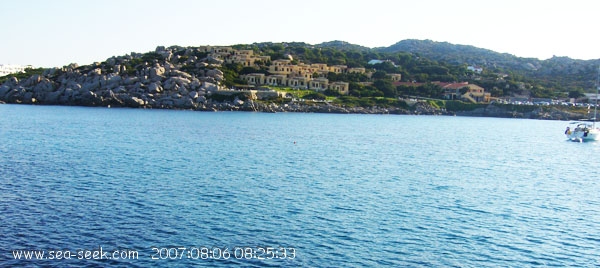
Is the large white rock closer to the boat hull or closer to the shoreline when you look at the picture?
the shoreline

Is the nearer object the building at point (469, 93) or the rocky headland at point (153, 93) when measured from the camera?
the rocky headland at point (153, 93)

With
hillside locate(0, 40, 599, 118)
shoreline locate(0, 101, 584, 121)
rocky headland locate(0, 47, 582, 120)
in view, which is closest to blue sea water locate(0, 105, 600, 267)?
shoreline locate(0, 101, 584, 121)

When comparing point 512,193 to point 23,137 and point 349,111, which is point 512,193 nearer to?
point 23,137

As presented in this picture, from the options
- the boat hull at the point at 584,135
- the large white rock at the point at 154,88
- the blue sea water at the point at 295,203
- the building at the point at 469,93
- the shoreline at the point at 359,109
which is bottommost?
the blue sea water at the point at 295,203

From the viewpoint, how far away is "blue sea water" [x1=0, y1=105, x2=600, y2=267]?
24.0m

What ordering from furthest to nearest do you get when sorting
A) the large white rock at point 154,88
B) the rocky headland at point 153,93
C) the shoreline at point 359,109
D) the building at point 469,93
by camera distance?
the building at point 469,93
the large white rock at point 154,88
the rocky headland at point 153,93
the shoreline at point 359,109

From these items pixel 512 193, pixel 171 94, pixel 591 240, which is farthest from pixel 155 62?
pixel 591 240

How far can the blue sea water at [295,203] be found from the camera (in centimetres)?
2397

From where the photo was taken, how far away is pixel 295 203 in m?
32.4

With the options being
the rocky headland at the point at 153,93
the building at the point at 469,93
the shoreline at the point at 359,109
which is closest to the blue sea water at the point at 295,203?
the shoreline at the point at 359,109

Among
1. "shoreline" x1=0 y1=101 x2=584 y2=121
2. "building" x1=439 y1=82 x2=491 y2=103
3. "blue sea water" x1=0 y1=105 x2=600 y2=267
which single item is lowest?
"blue sea water" x1=0 y1=105 x2=600 y2=267

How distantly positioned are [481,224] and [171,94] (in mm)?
112091

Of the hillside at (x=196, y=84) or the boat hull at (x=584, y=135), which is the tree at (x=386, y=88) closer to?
the hillside at (x=196, y=84)

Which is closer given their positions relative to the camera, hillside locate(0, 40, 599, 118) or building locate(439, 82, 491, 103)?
hillside locate(0, 40, 599, 118)
